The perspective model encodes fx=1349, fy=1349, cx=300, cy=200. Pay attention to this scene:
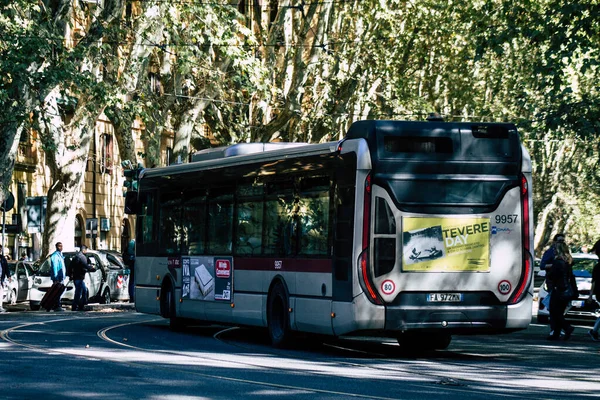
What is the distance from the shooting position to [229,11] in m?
32.4

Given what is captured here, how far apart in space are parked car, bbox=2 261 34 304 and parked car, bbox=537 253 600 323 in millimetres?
13715

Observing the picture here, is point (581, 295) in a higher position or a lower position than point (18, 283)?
lower

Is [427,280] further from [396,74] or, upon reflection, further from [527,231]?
[396,74]

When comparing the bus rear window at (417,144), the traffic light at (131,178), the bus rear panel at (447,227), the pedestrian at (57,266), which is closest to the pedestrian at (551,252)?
the bus rear panel at (447,227)

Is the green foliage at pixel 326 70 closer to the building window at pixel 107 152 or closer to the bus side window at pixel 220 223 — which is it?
the building window at pixel 107 152

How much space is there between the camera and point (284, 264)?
1831cm

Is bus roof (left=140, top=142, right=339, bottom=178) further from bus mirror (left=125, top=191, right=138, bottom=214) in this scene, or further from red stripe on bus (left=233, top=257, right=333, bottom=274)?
red stripe on bus (left=233, top=257, right=333, bottom=274)

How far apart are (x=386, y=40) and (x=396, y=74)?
53.8 inches

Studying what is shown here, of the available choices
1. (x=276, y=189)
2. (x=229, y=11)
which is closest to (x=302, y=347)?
(x=276, y=189)

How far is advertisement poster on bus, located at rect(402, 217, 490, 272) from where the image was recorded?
16453mm

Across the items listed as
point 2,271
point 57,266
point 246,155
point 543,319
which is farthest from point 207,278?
point 57,266

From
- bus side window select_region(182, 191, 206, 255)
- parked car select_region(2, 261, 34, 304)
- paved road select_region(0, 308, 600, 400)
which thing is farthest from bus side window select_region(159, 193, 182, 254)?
parked car select_region(2, 261, 34, 304)

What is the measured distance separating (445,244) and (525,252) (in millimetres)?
1141

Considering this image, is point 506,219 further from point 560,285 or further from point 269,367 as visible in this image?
point 560,285
